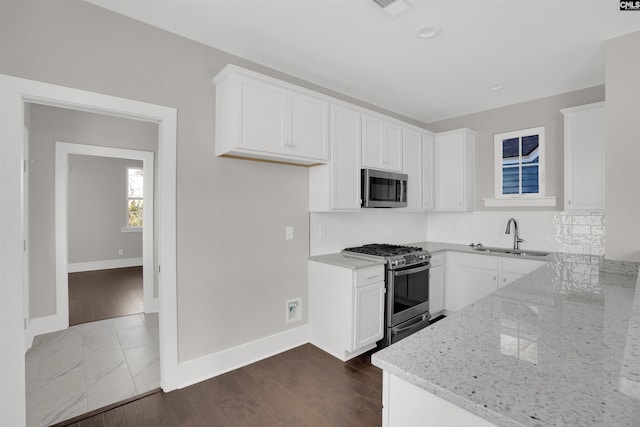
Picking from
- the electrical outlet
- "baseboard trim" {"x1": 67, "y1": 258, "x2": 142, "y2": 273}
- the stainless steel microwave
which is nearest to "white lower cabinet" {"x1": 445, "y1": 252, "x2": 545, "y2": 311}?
the stainless steel microwave

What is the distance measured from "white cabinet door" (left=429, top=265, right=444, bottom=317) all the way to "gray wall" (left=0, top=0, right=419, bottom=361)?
158cm

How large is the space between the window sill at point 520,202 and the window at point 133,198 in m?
7.38

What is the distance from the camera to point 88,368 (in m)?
2.73

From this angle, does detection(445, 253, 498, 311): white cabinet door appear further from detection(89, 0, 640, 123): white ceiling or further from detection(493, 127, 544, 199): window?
detection(89, 0, 640, 123): white ceiling

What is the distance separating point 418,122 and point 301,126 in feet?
8.81

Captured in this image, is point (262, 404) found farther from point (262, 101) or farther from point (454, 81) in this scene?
point (454, 81)

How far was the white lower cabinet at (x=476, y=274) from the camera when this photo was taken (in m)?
3.42

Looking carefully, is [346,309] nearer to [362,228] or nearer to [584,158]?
[362,228]

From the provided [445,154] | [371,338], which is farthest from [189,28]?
[445,154]

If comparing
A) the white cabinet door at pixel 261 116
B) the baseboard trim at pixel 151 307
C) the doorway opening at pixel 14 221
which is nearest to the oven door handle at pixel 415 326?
the white cabinet door at pixel 261 116

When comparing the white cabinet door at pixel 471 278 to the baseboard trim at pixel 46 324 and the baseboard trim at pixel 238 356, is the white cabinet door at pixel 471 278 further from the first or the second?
the baseboard trim at pixel 46 324

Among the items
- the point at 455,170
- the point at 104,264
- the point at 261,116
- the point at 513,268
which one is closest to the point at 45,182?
the point at 261,116

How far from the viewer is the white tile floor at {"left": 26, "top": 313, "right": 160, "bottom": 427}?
223cm

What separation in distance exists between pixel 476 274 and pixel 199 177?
3232 millimetres
